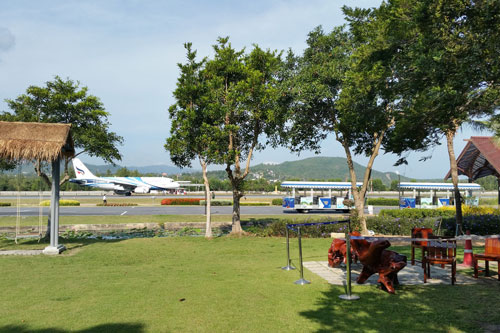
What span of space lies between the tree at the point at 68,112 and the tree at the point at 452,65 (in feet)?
47.3

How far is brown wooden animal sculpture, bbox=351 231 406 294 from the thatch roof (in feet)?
33.7

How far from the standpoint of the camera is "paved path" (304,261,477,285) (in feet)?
29.2

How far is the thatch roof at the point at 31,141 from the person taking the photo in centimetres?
1319

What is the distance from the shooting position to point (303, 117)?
19.5 meters

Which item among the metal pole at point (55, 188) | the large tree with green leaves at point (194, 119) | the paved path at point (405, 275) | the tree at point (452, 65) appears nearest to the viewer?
the tree at point (452, 65)

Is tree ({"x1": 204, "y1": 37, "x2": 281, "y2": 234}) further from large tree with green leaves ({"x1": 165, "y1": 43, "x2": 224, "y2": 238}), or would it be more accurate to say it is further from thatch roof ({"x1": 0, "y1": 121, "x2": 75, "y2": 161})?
thatch roof ({"x1": 0, "y1": 121, "x2": 75, "y2": 161})

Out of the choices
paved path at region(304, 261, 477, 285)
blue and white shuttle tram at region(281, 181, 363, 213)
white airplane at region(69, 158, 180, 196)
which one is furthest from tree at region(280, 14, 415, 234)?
white airplane at region(69, 158, 180, 196)

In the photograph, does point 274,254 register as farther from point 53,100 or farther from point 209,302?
point 53,100

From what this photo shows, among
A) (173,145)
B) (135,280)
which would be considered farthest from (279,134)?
(135,280)

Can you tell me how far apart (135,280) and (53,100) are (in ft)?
38.4

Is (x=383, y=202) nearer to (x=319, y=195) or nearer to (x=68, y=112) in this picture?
(x=319, y=195)

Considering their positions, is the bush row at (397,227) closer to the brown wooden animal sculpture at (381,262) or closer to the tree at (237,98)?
the tree at (237,98)

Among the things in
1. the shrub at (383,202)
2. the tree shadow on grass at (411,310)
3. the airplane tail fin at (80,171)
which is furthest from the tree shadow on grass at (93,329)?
the airplane tail fin at (80,171)

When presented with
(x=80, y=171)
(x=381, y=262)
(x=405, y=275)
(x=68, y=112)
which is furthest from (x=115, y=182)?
(x=381, y=262)
